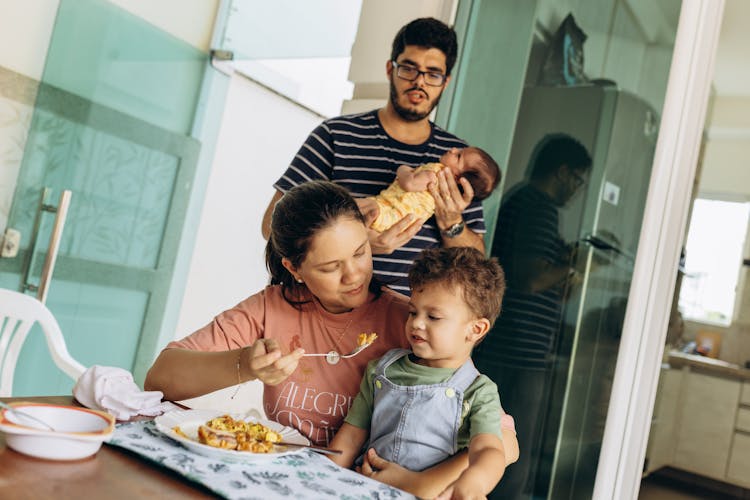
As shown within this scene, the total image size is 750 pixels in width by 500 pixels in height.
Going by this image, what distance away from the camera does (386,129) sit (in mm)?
1892

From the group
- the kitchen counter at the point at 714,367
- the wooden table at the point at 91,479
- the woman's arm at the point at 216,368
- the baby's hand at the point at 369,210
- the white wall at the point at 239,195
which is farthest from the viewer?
the kitchen counter at the point at 714,367

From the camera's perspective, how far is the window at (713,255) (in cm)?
229

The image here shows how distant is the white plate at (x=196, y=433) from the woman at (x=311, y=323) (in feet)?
0.26

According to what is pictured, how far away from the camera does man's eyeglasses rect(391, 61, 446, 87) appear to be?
70.3 inches

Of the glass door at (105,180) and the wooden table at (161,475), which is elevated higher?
the glass door at (105,180)

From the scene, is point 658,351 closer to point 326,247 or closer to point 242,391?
point 326,247

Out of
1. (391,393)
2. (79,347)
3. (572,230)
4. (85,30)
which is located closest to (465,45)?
(572,230)

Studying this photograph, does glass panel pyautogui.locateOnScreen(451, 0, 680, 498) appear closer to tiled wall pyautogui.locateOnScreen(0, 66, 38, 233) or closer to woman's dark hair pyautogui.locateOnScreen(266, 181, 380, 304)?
woman's dark hair pyautogui.locateOnScreen(266, 181, 380, 304)

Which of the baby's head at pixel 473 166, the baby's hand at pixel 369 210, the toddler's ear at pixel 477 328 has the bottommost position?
the toddler's ear at pixel 477 328

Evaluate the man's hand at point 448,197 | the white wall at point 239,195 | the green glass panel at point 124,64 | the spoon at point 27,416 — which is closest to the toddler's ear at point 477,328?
the man's hand at point 448,197

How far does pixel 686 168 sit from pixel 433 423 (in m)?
1.39

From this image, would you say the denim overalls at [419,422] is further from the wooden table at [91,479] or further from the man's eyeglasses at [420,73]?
the man's eyeglasses at [420,73]

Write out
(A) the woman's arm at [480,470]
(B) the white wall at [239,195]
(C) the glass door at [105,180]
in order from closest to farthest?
(A) the woman's arm at [480,470]
(C) the glass door at [105,180]
(B) the white wall at [239,195]

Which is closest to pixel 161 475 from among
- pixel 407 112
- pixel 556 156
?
pixel 407 112
